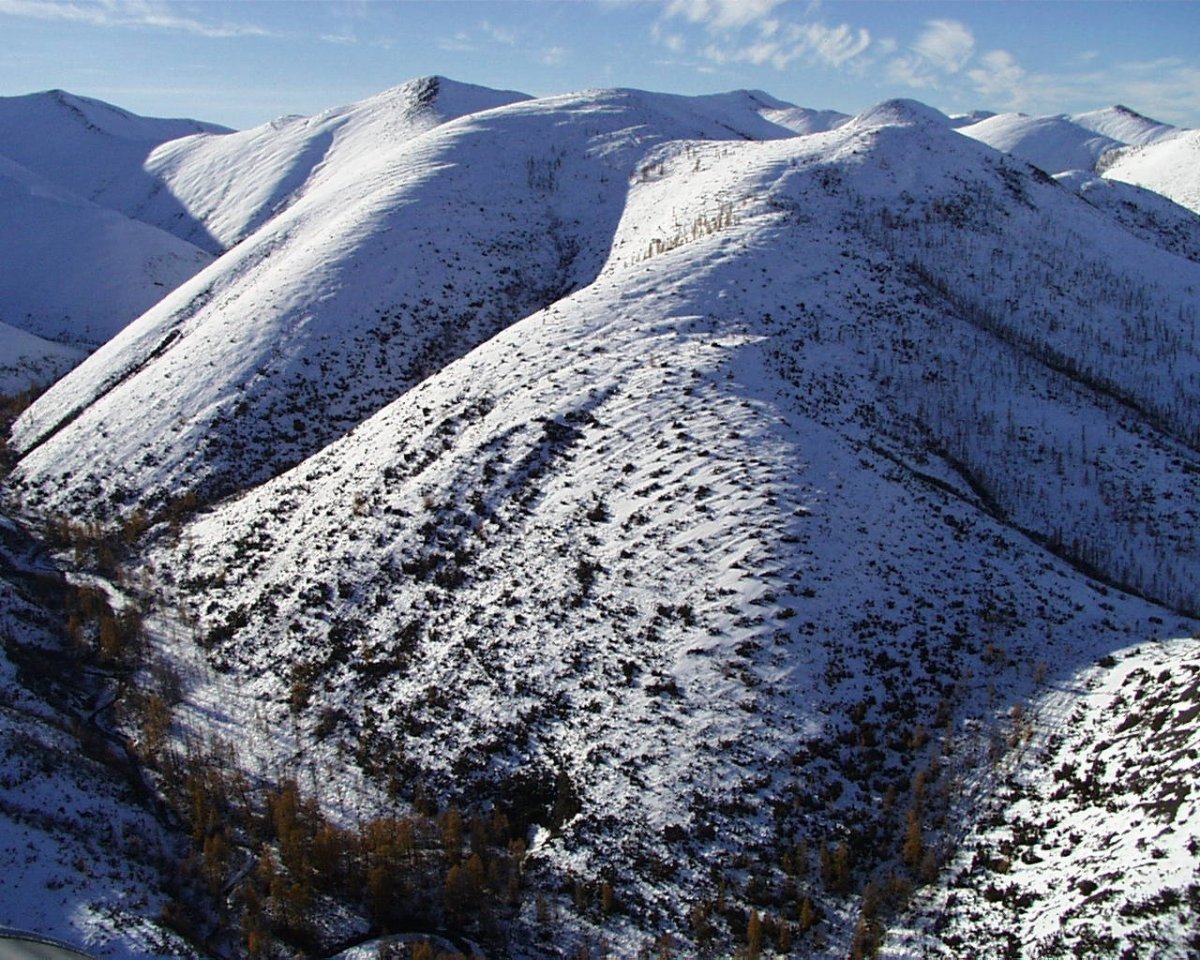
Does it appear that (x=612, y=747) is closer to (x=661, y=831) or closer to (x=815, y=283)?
(x=661, y=831)

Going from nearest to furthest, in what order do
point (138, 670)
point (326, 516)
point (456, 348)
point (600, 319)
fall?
point (138, 670), point (326, 516), point (600, 319), point (456, 348)

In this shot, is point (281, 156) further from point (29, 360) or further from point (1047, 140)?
point (1047, 140)

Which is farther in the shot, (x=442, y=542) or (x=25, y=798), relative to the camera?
(x=442, y=542)

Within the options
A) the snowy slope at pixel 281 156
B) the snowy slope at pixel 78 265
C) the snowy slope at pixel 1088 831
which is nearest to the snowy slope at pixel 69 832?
the snowy slope at pixel 1088 831

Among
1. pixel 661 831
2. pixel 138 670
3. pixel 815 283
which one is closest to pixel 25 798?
pixel 138 670

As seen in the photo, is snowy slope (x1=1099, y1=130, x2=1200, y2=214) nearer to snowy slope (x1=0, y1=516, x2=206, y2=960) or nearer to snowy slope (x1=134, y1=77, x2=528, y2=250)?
snowy slope (x1=134, y1=77, x2=528, y2=250)

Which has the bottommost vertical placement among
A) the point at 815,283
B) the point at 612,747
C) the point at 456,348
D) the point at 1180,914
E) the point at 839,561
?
the point at 612,747
